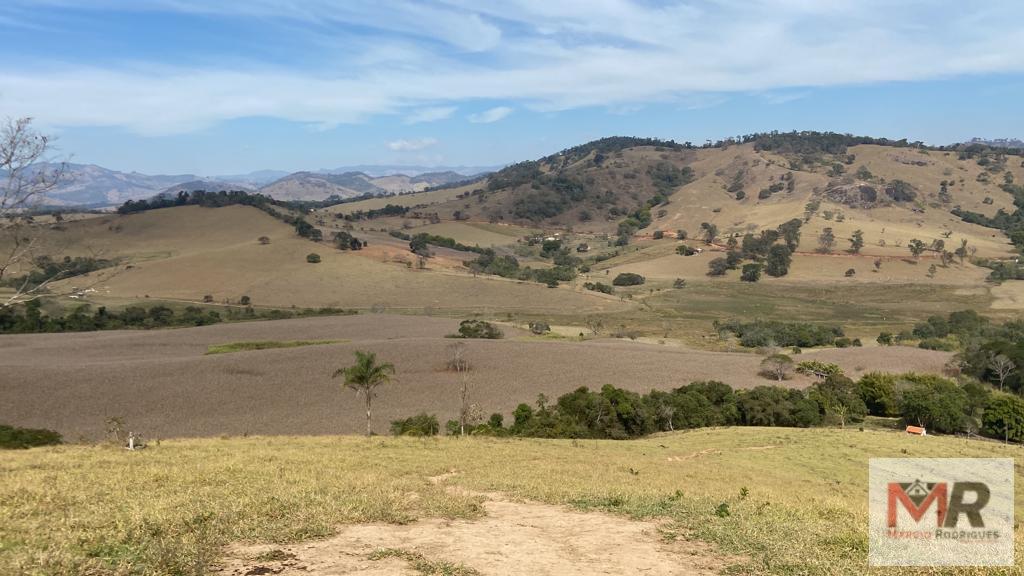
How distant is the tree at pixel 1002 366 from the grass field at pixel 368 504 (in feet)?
172

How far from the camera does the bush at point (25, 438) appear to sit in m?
38.1

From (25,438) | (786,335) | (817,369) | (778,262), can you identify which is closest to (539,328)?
(786,335)

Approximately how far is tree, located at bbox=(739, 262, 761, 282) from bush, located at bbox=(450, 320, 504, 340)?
9129 centimetres

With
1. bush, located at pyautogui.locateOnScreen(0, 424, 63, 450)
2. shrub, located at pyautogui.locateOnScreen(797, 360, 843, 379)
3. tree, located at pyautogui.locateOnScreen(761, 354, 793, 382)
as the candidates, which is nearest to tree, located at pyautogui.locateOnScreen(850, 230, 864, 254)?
shrub, located at pyautogui.locateOnScreen(797, 360, 843, 379)

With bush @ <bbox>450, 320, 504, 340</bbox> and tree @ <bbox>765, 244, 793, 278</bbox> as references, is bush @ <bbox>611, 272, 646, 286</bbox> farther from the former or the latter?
bush @ <bbox>450, 320, 504, 340</bbox>

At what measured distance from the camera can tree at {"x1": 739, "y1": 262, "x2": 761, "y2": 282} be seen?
526 feet

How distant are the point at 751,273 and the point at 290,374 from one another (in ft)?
420

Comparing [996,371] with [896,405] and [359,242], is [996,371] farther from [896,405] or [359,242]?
[359,242]

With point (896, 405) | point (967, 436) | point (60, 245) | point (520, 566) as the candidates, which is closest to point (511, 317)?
point (896, 405)

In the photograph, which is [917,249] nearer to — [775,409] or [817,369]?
[817,369]

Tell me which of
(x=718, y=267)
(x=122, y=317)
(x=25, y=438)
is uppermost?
(x=718, y=267)

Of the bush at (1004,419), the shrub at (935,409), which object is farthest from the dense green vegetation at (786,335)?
the bush at (1004,419)

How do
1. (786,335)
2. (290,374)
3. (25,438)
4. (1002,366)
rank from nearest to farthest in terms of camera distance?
(25,438) < (290,374) < (1002,366) < (786,335)

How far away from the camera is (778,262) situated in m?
164
